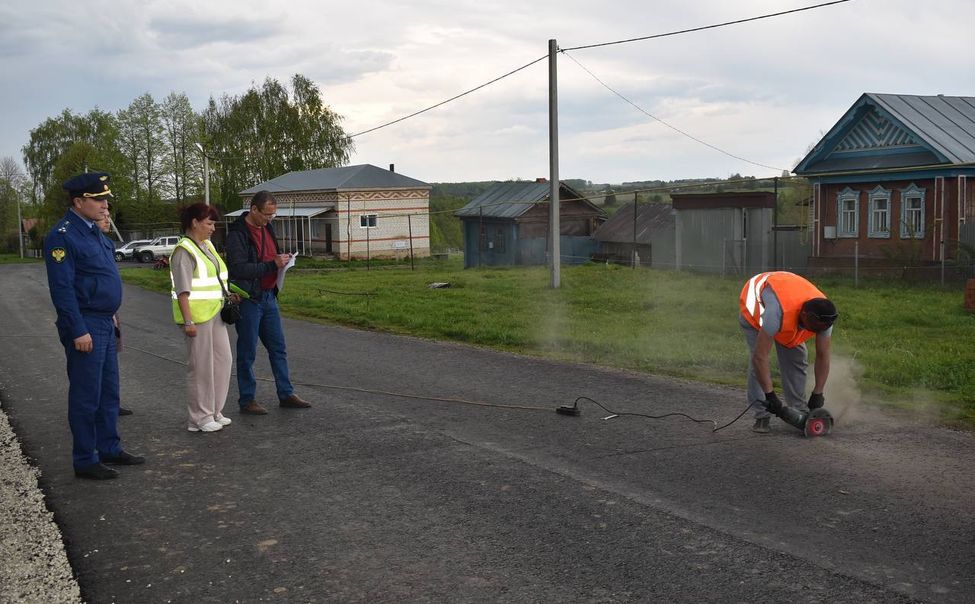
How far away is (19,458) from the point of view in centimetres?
697

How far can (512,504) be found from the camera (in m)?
5.67

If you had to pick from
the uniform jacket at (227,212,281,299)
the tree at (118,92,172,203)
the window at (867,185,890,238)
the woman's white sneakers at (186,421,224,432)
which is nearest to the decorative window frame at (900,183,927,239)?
the window at (867,185,890,238)

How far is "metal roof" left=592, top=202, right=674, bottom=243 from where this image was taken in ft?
121

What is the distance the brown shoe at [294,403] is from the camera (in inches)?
342

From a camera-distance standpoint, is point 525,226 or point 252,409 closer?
point 252,409

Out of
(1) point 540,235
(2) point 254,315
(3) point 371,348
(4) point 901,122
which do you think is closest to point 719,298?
(3) point 371,348

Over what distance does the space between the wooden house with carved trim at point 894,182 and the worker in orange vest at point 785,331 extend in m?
17.1

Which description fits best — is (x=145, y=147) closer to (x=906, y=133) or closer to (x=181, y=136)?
(x=181, y=136)

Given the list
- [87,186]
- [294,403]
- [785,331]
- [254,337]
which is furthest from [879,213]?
[87,186]

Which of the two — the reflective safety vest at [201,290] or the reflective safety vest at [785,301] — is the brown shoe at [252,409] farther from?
the reflective safety vest at [785,301]

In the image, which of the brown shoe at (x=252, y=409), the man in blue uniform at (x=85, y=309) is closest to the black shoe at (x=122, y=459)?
the man in blue uniform at (x=85, y=309)

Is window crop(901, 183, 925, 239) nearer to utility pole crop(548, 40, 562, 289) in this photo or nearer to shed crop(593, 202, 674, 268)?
shed crop(593, 202, 674, 268)

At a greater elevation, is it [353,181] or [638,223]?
[353,181]

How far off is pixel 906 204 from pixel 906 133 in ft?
6.50
